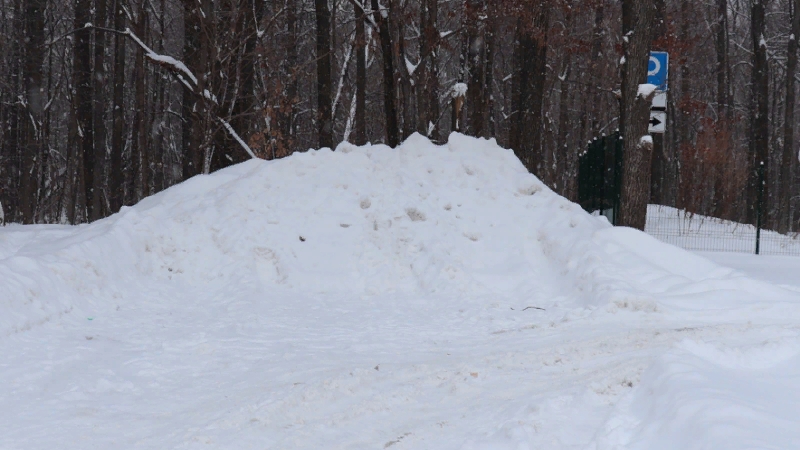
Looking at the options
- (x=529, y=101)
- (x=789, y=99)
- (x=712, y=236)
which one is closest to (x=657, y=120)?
(x=712, y=236)

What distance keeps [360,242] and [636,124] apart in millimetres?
5601

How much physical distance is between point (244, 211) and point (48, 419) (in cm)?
611

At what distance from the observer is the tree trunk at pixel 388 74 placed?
1762 cm

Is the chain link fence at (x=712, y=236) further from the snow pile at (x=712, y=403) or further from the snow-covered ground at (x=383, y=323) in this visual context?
the snow pile at (x=712, y=403)

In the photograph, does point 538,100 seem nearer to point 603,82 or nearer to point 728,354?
point 603,82

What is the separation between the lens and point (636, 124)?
13188 mm

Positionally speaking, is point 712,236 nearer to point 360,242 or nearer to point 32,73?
point 360,242

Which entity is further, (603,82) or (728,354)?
(603,82)

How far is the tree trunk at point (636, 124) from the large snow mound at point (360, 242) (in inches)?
80.2

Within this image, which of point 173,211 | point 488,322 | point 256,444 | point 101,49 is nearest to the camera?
point 256,444

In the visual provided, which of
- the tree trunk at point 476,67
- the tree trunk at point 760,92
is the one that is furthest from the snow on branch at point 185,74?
the tree trunk at point 760,92

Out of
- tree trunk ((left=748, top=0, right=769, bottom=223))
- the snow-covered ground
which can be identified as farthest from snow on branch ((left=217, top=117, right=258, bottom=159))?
tree trunk ((left=748, top=0, right=769, bottom=223))

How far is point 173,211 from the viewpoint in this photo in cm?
1084

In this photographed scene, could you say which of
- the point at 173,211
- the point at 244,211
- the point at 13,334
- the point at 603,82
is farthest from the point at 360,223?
the point at 603,82
